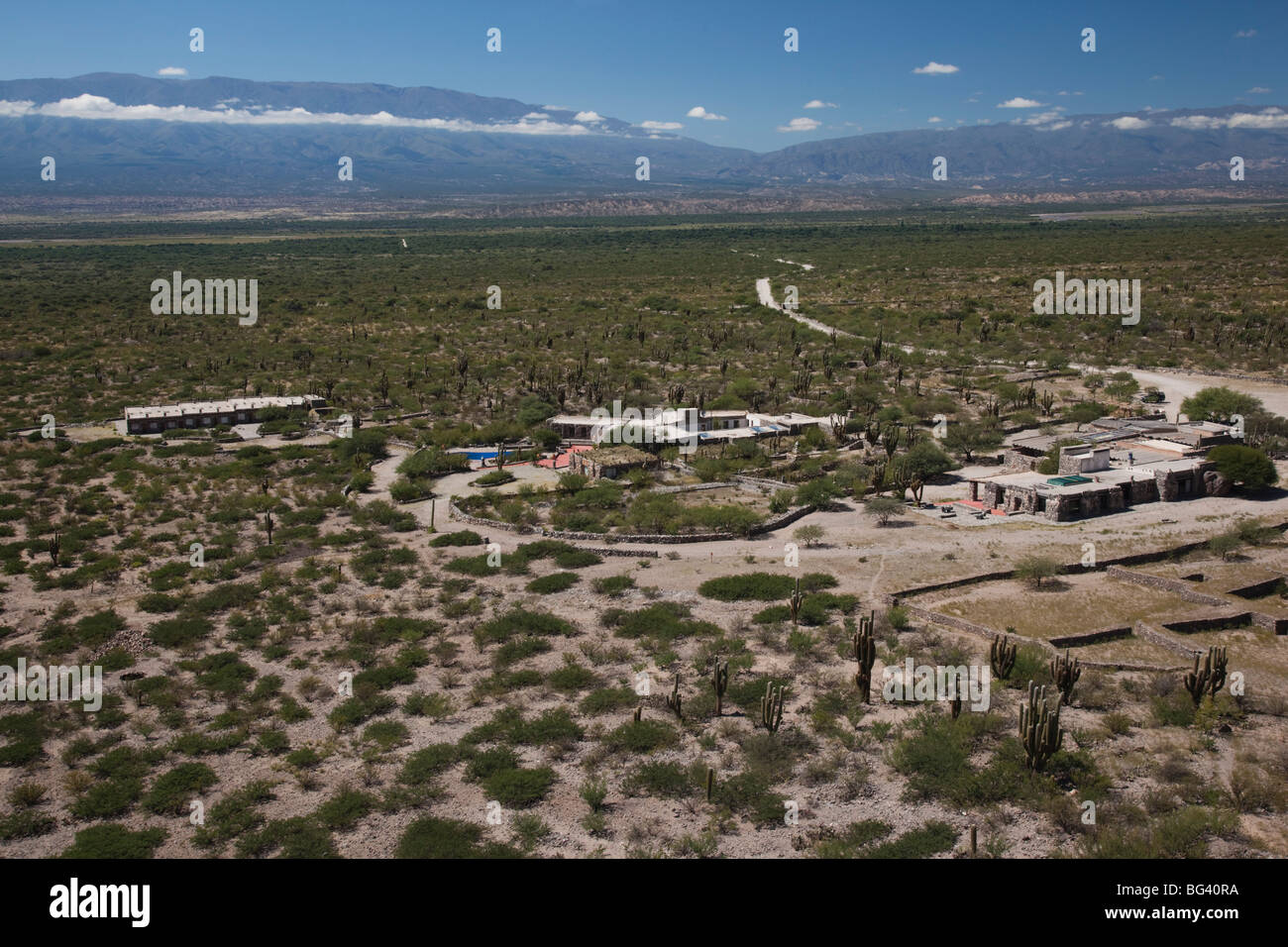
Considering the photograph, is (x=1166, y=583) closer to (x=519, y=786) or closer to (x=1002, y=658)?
(x=1002, y=658)

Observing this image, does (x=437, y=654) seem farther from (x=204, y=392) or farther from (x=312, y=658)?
(x=204, y=392)

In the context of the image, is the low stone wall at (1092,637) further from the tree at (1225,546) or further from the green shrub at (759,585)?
the tree at (1225,546)

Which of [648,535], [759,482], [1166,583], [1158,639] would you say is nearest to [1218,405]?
[1166,583]

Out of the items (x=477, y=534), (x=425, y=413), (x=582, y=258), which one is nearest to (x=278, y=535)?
(x=477, y=534)

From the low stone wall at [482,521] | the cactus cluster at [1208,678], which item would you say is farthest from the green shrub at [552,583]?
the cactus cluster at [1208,678]

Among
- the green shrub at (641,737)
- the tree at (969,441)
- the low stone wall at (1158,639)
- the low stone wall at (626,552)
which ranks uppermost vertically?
the tree at (969,441)
